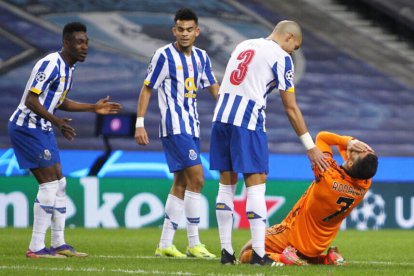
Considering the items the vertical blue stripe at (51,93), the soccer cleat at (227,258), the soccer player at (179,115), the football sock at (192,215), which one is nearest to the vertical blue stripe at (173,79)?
the soccer player at (179,115)

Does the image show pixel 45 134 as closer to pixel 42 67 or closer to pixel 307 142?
pixel 42 67

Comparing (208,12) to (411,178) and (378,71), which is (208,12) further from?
(411,178)

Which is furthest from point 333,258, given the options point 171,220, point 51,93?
point 51,93

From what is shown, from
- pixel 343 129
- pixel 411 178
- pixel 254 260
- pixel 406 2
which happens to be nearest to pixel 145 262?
pixel 254 260

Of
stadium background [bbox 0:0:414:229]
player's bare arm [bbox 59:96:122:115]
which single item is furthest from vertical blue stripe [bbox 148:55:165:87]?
stadium background [bbox 0:0:414:229]

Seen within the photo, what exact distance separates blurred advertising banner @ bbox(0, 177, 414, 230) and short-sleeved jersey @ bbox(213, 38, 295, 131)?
6.59 meters

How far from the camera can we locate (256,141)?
7.60 m

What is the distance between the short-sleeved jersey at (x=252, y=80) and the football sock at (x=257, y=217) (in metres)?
0.47

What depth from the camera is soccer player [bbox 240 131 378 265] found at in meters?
7.55

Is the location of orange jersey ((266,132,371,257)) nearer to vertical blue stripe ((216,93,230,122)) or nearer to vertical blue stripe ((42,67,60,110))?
vertical blue stripe ((216,93,230,122))

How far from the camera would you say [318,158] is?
24.0 ft

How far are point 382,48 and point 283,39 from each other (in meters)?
13.7

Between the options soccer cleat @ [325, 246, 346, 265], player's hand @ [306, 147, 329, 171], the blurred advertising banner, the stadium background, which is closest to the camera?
player's hand @ [306, 147, 329, 171]

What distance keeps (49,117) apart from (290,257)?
2.28 metres
